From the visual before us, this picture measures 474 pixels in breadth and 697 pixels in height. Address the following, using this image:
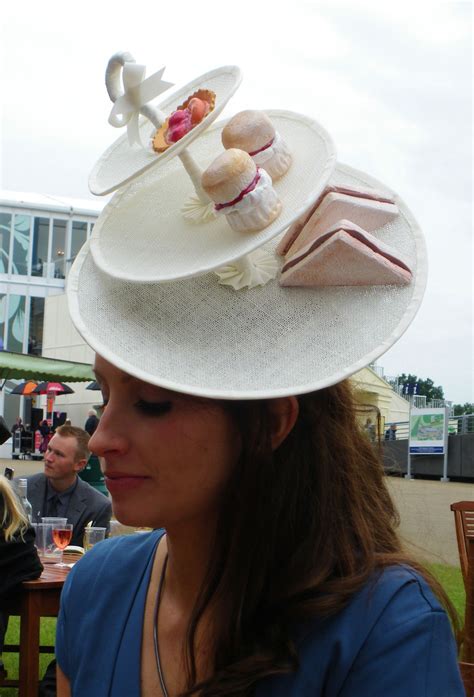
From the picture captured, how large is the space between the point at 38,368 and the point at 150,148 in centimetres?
836

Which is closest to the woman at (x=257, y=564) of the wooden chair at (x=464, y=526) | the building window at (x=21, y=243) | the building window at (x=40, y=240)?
the wooden chair at (x=464, y=526)

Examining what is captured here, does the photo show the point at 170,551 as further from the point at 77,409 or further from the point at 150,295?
the point at 77,409

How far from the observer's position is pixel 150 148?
3.83ft

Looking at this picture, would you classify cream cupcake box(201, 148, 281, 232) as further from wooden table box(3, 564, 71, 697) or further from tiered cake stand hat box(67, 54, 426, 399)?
wooden table box(3, 564, 71, 697)

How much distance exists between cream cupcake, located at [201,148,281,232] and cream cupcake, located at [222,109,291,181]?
53 mm

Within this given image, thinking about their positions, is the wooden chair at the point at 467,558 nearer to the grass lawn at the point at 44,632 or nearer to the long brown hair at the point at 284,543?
the long brown hair at the point at 284,543

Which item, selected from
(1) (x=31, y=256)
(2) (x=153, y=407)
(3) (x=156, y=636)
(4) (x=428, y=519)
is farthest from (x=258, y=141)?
(1) (x=31, y=256)

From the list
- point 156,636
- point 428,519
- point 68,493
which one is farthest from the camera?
point 68,493

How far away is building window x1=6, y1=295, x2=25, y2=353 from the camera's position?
36.5m

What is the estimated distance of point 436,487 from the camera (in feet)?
61.7

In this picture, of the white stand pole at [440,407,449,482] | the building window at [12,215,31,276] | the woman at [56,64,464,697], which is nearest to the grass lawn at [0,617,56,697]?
the woman at [56,64,464,697]

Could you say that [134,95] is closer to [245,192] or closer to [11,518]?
[245,192]

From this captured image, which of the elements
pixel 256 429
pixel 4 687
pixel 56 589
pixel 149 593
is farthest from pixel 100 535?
pixel 256 429

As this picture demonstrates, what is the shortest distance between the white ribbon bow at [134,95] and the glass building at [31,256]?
36067 millimetres
